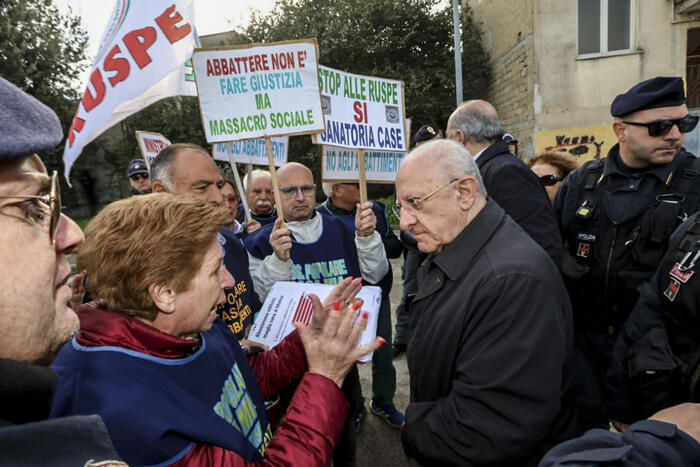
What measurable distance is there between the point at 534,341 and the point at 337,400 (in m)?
0.70

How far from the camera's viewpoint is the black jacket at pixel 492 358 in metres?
1.39

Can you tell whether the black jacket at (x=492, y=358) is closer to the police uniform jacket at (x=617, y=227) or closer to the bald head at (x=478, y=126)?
the police uniform jacket at (x=617, y=227)

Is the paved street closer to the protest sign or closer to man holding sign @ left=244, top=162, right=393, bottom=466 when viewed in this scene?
man holding sign @ left=244, top=162, right=393, bottom=466

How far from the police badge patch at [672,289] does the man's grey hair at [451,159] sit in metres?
0.84

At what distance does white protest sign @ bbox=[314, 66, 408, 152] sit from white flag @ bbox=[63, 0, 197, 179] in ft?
3.72

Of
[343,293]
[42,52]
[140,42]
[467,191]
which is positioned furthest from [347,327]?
[42,52]

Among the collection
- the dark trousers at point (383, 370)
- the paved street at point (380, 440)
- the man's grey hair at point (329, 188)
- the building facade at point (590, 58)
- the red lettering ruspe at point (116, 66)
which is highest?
the building facade at point (590, 58)

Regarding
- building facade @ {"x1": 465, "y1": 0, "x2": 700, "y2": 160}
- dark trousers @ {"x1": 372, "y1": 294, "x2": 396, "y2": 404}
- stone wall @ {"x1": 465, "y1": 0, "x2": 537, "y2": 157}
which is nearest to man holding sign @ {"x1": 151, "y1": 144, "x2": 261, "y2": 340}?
dark trousers @ {"x1": 372, "y1": 294, "x2": 396, "y2": 404}

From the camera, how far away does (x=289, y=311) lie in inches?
91.0

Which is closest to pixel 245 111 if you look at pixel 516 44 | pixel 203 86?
pixel 203 86

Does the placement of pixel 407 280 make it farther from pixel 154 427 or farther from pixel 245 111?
pixel 154 427

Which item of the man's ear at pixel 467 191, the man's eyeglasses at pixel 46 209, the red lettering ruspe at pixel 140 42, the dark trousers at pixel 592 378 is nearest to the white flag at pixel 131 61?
the red lettering ruspe at pixel 140 42

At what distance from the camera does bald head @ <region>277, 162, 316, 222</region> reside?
10.6ft

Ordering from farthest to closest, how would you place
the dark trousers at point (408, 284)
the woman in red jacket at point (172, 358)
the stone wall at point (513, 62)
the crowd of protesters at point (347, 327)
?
the stone wall at point (513, 62) → the dark trousers at point (408, 284) → the woman in red jacket at point (172, 358) → the crowd of protesters at point (347, 327)
